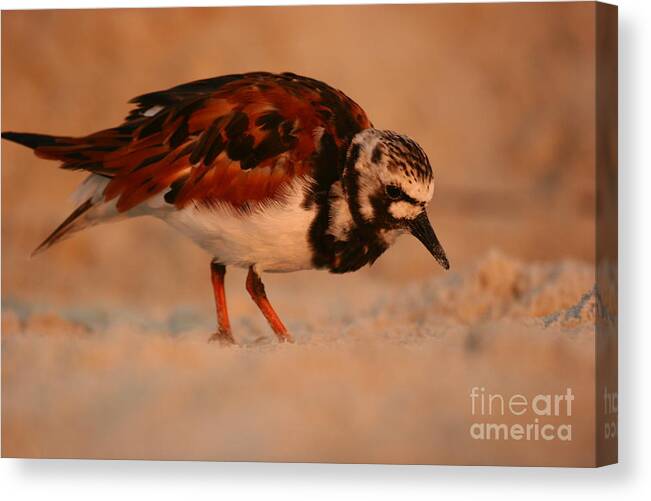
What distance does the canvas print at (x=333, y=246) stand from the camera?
11.0 feet

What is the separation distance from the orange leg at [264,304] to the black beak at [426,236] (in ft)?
1.31

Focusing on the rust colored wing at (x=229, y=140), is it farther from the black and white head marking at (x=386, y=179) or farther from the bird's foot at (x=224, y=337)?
the bird's foot at (x=224, y=337)

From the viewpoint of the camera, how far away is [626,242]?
3.41 metres

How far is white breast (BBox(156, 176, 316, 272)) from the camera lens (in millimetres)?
3359

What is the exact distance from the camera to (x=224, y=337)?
11.4 ft

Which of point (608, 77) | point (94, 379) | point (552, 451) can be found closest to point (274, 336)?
point (94, 379)

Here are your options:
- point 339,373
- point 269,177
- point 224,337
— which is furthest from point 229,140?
point 339,373

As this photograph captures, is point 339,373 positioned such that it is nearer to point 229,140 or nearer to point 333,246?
point 333,246

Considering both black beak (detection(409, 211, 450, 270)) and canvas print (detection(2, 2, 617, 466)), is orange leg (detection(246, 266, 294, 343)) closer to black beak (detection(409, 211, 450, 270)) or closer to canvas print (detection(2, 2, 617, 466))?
canvas print (detection(2, 2, 617, 466))

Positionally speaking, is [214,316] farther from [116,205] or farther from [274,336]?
[116,205]

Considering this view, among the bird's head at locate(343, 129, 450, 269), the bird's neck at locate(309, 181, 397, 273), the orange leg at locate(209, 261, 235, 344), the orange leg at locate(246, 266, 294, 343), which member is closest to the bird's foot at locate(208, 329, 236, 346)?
the orange leg at locate(209, 261, 235, 344)

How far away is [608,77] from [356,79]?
622mm

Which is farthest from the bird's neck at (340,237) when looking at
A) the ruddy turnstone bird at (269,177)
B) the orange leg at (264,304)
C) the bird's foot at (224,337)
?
the bird's foot at (224,337)

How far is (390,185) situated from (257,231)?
35cm
